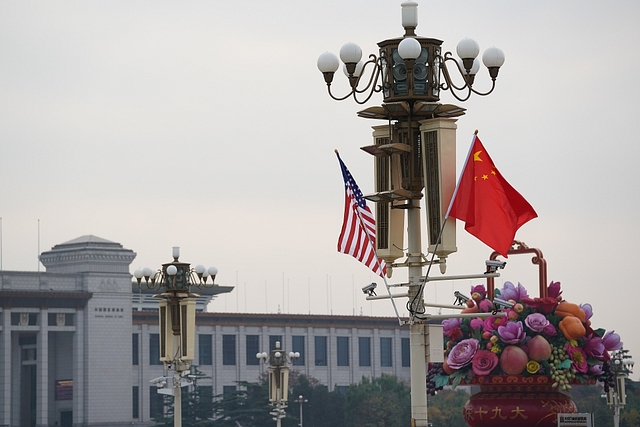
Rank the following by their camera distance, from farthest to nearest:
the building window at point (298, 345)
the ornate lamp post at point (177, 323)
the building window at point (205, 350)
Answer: the building window at point (298, 345) < the building window at point (205, 350) < the ornate lamp post at point (177, 323)

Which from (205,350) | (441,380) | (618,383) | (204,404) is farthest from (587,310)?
(205,350)

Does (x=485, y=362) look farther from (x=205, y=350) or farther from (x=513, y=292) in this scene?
(x=205, y=350)

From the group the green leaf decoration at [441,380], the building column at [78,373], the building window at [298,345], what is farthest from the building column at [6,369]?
the green leaf decoration at [441,380]

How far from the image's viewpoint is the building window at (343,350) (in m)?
108

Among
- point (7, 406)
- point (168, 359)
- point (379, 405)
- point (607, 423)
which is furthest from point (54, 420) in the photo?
point (168, 359)

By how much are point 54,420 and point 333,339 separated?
24.9 metres

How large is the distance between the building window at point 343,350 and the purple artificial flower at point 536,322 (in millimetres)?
80147

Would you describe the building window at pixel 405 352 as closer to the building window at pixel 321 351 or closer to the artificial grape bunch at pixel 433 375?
the building window at pixel 321 351

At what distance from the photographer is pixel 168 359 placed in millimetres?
35062

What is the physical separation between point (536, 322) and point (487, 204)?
31.8 ft

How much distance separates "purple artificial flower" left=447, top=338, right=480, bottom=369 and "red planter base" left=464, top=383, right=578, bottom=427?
29.3 inches

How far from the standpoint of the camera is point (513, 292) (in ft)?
95.1

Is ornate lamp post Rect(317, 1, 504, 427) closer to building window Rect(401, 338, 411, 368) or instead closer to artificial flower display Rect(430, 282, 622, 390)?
artificial flower display Rect(430, 282, 622, 390)

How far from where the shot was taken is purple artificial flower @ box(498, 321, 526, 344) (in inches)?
1105
